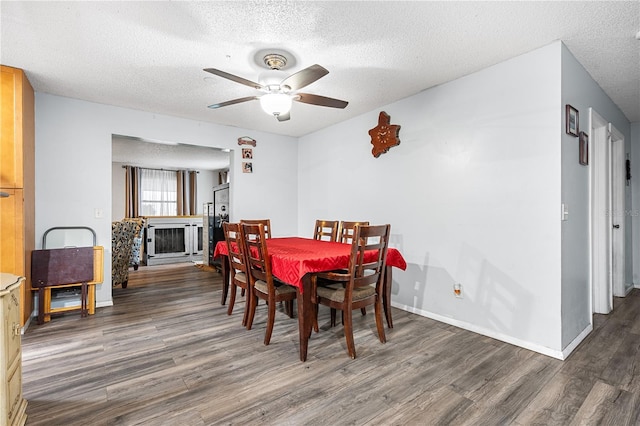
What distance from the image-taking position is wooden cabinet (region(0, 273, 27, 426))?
53.8 inches

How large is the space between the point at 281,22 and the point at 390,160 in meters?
2.06

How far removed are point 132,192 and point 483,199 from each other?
7472mm

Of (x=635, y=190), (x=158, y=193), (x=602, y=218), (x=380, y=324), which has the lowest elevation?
(x=380, y=324)

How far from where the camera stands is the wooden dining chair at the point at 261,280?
2.52m

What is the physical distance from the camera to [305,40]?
2299 mm

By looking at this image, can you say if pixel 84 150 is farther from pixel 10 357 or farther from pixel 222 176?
pixel 222 176

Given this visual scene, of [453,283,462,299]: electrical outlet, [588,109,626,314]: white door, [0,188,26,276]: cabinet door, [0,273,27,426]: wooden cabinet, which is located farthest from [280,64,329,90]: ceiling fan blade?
[588,109,626,314]: white door

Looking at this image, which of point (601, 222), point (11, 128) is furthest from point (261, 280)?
point (601, 222)

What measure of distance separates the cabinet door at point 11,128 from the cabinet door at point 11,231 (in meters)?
0.11

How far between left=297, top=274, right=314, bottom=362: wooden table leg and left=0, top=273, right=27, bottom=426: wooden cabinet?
5.04 feet

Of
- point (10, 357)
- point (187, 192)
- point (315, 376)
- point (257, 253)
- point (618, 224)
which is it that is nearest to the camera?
point (10, 357)

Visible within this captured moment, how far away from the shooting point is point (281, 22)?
2.08 metres

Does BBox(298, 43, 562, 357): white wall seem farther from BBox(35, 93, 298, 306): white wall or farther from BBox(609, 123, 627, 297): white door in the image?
BBox(35, 93, 298, 306): white wall

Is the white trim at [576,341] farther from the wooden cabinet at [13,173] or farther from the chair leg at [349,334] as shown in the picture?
the wooden cabinet at [13,173]
